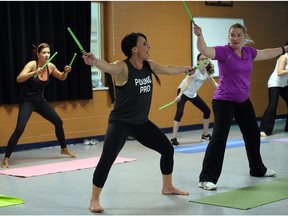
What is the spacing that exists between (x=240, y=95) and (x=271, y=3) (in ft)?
19.6

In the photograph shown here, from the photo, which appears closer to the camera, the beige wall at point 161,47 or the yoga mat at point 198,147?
the yoga mat at point 198,147

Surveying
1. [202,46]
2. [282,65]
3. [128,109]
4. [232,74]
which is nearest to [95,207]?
[128,109]

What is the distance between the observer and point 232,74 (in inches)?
167

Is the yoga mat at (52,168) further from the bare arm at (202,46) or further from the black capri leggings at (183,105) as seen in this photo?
the bare arm at (202,46)

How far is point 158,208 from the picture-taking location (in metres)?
3.70

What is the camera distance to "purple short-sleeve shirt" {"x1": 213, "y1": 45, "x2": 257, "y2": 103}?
4211 millimetres

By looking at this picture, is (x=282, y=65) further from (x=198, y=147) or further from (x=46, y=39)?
(x=46, y=39)

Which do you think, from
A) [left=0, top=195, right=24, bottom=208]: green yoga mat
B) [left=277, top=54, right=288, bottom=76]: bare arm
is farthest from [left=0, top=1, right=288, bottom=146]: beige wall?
[left=0, top=195, right=24, bottom=208]: green yoga mat

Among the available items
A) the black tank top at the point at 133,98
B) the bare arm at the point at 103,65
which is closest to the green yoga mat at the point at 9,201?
the black tank top at the point at 133,98

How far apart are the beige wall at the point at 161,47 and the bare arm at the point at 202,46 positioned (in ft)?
11.0

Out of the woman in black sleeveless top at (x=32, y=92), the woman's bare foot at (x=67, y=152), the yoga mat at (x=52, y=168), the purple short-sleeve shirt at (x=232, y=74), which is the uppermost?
the purple short-sleeve shirt at (x=232, y=74)

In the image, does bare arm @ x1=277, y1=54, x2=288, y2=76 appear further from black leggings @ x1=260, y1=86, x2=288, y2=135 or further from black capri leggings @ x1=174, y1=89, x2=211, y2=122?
black capri leggings @ x1=174, y1=89, x2=211, y2=122

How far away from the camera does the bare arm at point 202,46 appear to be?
12.7ft

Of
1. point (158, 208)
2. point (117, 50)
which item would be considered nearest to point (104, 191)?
point (158, 208)
